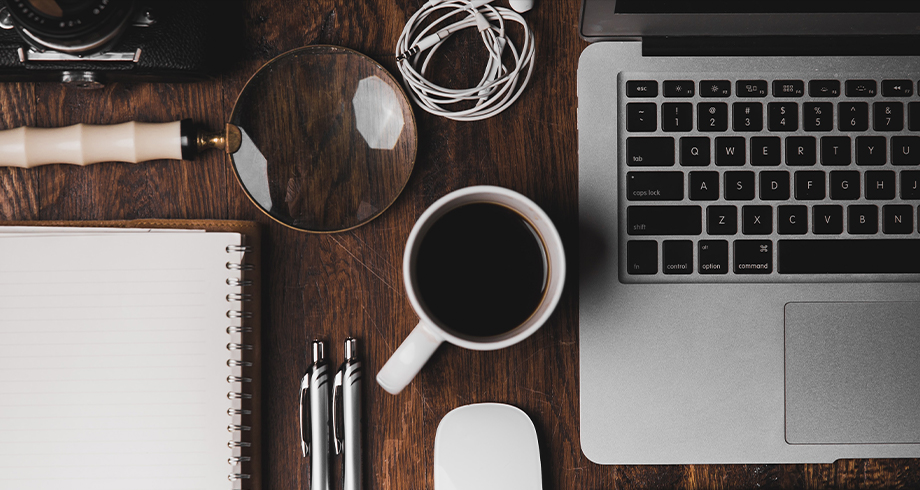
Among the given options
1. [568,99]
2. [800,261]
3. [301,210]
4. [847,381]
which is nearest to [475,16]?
[568,99]

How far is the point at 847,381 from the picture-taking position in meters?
0.49

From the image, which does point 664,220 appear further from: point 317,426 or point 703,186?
point 317,426

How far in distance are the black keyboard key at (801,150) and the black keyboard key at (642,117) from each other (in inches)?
4.7

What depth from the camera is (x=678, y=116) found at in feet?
1.60

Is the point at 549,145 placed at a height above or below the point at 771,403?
above

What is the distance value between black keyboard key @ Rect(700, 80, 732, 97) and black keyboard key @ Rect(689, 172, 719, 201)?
2.8 inches

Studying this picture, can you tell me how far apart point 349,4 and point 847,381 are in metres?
0.58

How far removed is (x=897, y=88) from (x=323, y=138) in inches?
20.5

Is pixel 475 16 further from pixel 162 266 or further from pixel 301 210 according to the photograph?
pixel 162 266

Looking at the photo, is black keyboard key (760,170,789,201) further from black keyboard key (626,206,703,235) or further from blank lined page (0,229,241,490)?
blank lined page (0,229,241,490)

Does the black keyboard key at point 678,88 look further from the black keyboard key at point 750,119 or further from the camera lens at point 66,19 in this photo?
the camera lens at point 66,19

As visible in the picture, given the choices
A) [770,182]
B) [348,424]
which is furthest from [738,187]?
[348,424]

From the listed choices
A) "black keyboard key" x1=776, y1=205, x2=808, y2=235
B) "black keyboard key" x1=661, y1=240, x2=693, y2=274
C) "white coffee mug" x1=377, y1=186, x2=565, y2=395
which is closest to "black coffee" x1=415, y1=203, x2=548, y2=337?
"white coffee mug" x1=377, y1=186, x2=565, y2=395

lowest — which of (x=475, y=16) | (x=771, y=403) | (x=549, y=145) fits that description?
(x=771, y=403)
